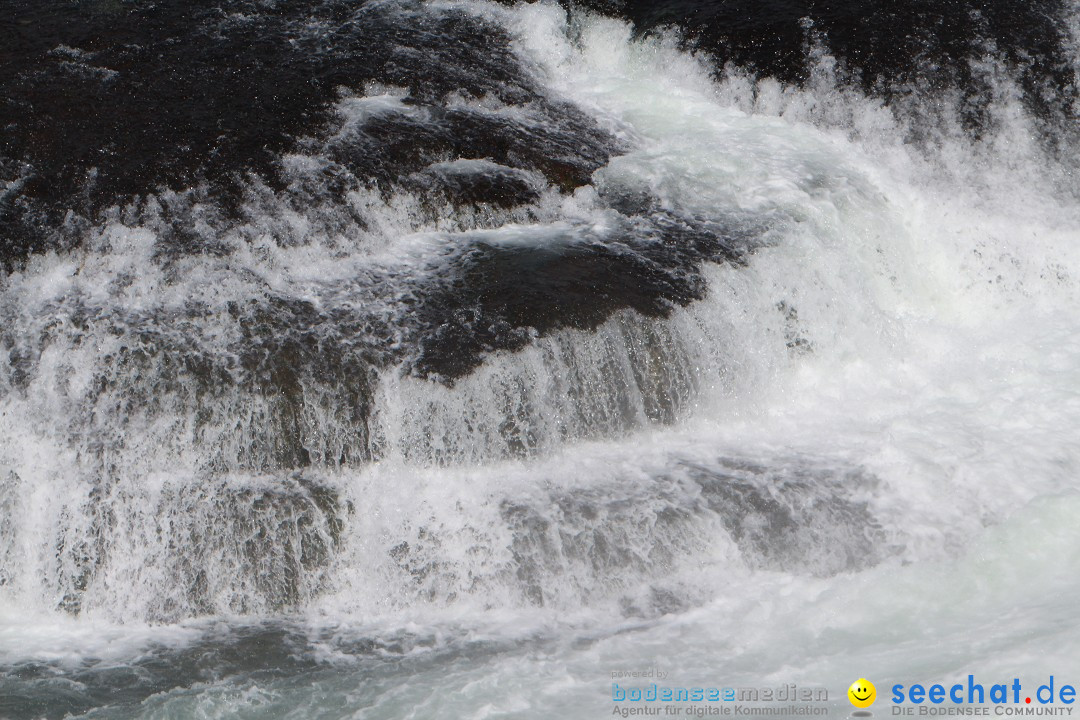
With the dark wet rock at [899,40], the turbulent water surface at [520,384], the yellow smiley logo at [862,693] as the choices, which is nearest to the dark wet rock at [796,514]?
the turbulent water surface at [520,384]

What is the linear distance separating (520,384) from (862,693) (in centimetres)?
257

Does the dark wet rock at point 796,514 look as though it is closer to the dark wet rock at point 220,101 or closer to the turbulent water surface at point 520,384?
the turbulent water surface at point 520,384

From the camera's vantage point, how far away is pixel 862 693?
15.4 feet

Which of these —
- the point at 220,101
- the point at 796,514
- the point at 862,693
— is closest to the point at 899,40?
the point at 796,514

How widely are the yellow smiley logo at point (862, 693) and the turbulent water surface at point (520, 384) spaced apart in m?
0.10

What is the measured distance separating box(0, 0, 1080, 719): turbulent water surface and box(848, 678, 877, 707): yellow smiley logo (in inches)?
3.8

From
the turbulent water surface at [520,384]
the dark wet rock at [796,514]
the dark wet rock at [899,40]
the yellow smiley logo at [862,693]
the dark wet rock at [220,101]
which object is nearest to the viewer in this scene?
the yellow smiley logo at [862,693]

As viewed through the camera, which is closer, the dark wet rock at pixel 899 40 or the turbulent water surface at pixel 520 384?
the turbulent water surface at pixel 520 384

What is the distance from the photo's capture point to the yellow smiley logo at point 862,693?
15.2 feet

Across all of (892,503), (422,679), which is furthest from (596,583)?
(892,503)

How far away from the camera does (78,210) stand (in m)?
7.46

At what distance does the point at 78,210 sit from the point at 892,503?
216 inches

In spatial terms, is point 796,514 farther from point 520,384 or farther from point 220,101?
point 220,101

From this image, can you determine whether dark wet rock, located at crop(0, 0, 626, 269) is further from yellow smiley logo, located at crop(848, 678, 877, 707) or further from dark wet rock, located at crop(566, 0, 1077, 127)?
yellow smiley logo, located at crop(848, 678, 877, 707)
